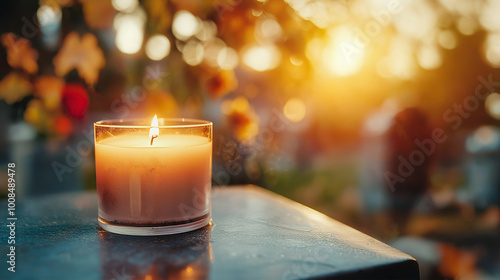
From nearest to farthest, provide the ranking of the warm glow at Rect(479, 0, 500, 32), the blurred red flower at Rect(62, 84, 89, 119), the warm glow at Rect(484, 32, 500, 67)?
the blurred red flower at Rect(62, 84, 89, 119), the warm glow at Rect(479, 0, 500, 32), the warm glow at Rect(484, 32, 500, 67)

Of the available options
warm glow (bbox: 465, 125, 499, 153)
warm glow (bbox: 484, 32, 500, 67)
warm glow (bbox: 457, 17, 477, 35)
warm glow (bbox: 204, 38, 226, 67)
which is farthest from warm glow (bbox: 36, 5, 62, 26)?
warm glow (bbox: 465, 125, 499, 153)

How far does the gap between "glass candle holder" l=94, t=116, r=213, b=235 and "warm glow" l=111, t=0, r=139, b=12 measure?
65 cm

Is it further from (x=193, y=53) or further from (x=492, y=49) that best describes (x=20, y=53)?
(x=492, y=49)

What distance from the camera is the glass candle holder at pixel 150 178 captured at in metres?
0.64

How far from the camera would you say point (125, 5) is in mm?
1230

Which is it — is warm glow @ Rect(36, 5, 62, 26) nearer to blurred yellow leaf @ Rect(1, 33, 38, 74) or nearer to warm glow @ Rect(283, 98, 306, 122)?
blurred yellow leaf @ Rect(1, 33, 38, 74)

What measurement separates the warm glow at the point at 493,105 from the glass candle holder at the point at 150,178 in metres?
2.70

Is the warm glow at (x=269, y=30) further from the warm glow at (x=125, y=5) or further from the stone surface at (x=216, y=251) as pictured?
the stone surface at (x=216, y=251)

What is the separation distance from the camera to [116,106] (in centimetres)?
116

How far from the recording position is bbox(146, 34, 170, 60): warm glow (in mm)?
1241

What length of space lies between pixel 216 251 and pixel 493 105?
294 centimetres

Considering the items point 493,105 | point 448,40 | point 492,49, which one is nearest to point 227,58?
point 448,40

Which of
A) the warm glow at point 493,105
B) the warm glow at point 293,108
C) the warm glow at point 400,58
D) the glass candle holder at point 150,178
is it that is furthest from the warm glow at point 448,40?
the glass candle holder at point 150,178

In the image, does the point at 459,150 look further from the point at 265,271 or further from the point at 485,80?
the point at 265,271
